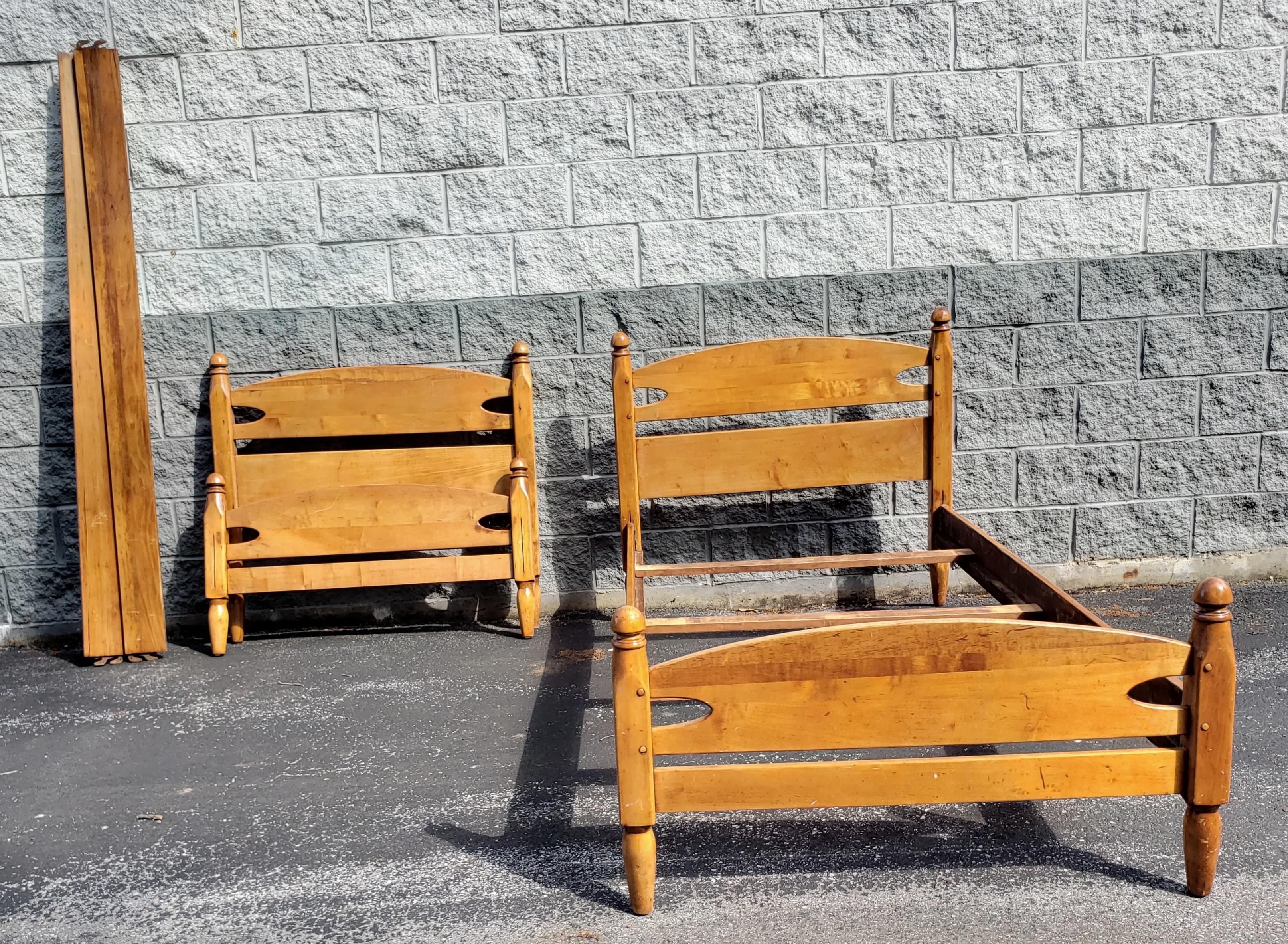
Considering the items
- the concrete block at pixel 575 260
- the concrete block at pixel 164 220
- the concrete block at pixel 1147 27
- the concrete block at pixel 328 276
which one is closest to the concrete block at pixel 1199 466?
the concrete block at pixel 1147 27

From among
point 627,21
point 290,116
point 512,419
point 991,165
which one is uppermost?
point 627,21

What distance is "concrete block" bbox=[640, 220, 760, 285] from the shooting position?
4.23 metres

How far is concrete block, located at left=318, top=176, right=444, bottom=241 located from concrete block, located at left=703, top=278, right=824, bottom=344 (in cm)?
113

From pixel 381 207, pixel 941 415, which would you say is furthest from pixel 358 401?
pixel 941 415

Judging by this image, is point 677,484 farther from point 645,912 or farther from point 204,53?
point 204,53

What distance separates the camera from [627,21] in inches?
161

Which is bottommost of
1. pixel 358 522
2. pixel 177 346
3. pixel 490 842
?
pixel 490 842

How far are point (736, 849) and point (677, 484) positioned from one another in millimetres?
1700

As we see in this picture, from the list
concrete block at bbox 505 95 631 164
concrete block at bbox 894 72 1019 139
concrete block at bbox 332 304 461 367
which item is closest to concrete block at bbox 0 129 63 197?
concrete block at bbox 332 304 461 367

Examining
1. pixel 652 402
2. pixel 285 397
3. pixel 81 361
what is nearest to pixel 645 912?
pixel 652 402

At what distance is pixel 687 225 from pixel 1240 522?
2.61 metres

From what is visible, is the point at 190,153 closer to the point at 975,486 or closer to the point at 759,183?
the point at 759,183

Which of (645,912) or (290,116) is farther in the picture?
(290,116)

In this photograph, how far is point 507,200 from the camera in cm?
421
